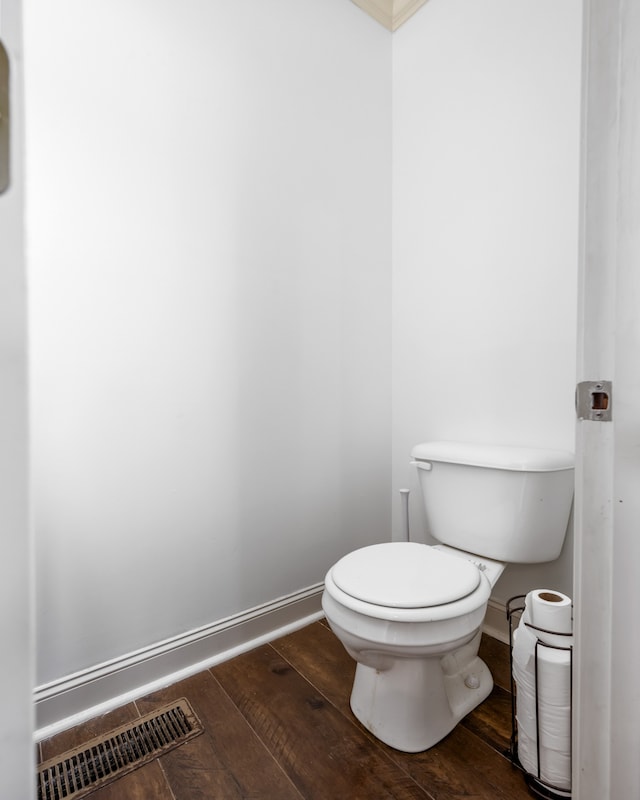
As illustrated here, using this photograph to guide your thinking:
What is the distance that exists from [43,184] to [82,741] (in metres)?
1.41

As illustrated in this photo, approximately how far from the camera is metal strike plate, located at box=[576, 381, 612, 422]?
67cm

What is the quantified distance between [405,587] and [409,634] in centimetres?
10

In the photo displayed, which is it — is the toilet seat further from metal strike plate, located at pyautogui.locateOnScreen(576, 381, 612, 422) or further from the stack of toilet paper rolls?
metal strike plate, located at pyautogui.locateOnScreen(576, 381, 612, 422)

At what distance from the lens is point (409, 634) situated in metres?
1.00

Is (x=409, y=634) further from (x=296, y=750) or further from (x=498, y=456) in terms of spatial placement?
(x=498, y=456)

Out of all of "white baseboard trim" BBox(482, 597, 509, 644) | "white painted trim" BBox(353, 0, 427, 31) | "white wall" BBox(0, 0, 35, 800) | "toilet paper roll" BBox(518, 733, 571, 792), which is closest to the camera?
"white wall" BBox(0, 0, 35, 800)

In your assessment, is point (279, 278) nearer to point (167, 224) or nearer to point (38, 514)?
point (167, 224)

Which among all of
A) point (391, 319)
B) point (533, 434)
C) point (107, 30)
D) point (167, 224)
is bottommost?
point (533, 434)

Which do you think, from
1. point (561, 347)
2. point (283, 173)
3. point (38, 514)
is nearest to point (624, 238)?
point (561, 347)

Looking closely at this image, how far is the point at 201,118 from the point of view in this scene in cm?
138

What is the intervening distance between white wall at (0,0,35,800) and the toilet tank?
128 centimetres

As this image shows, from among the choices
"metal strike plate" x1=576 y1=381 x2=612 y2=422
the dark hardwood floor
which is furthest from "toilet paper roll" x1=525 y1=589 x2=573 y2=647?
"metal strike plate" x1=576 y1=381 x2=612 y2=422

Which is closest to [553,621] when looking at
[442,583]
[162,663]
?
[442,583]

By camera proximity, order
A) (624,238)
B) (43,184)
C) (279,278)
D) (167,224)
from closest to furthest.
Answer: (624,238), (43,184), (167,224), (279,278)
